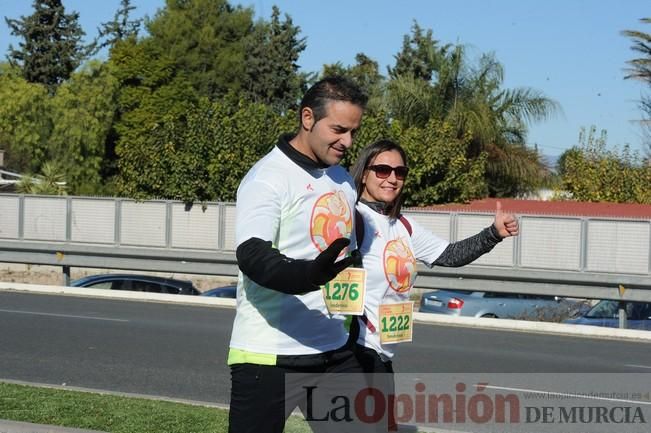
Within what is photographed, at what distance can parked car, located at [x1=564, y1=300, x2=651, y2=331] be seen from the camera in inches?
776

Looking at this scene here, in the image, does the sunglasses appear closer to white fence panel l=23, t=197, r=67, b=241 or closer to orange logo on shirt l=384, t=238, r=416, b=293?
orange logo on shirt l=384, t=238, r=416, b=293

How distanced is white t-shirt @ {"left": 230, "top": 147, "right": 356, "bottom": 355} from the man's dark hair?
212 millimetres

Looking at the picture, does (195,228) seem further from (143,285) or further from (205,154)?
(205,154)

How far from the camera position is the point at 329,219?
13.6 ft

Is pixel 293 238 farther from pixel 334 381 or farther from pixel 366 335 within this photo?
pixel 366 335

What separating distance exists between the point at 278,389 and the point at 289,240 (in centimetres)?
57

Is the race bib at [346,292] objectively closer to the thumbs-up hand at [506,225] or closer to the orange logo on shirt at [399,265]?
the orange logo on shirt at [399,265]

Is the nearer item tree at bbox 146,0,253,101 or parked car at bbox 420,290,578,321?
parked car at bbox 420,290,578,321

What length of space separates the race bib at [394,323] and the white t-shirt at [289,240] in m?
1.03

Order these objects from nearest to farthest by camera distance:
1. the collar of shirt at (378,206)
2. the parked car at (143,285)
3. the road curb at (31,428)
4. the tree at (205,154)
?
the collar of shirt at (378,206) < the road curb at (31,428) < the parked car at (143,285) < the tree at (205,154)

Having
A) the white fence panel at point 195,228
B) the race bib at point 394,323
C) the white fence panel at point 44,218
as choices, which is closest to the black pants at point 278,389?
the race bib at point 394,323

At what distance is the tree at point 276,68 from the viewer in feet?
252

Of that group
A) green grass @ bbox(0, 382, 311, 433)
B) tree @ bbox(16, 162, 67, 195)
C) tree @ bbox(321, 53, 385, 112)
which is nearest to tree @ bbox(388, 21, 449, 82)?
tree @ bbox(321, 53, 385, 112)

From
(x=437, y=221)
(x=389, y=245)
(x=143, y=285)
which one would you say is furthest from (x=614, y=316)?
(x=389, y=245)
